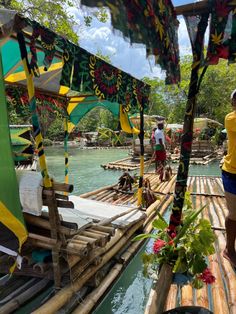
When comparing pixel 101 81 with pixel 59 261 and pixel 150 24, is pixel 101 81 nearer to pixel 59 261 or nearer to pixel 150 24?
pixel 150 24

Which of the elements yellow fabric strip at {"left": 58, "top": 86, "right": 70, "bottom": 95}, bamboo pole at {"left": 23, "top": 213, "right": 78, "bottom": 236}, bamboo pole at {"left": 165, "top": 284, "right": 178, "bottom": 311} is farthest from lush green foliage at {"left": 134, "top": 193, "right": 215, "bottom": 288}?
yellow fabric strip at {"left": 58, "top": 86, "right": 70, "bottom": 95}

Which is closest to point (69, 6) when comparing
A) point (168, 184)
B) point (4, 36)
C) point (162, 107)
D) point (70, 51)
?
point (168, 184)

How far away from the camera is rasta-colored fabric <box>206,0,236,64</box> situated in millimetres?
2177

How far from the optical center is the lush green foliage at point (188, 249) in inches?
88.1

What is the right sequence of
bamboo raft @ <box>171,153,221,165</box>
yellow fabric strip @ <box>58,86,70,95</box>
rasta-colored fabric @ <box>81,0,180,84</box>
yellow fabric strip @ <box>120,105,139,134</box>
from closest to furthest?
rasta-colored fabric @ <box>81,0,180,84</box> → yellow fabric strip @ <box>58,86,70,95</box> → yellow fabric strip @ <box>120,105,139,134</box> → bamboo raft @ <box>171,153,221,165</box>

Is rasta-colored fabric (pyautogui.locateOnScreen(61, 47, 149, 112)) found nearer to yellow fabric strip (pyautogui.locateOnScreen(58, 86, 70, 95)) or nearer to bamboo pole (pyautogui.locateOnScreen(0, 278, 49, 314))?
yellow fabric strip (pyautogui.locateOnScreen(58, 86, 70, 95))

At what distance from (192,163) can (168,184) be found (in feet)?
24.0

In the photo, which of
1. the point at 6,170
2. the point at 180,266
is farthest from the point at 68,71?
the point at 180,266

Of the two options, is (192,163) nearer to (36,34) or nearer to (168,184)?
(168,184)

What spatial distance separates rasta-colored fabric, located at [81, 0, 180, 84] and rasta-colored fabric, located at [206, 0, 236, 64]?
0.35 metres

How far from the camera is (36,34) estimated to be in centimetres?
255

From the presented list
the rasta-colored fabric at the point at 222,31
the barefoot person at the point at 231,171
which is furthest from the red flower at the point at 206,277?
the rasta-colored fabric at the point at 222,31

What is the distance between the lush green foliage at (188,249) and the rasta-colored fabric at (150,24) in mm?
1432

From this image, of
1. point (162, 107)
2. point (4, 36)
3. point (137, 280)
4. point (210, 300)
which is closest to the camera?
point (4, 36)
